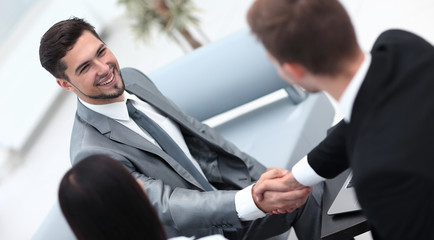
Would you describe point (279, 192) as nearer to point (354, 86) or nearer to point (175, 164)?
point (175, 164)

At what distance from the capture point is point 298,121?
2818 millimetres

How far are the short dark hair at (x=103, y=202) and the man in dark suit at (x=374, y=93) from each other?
1.62ft

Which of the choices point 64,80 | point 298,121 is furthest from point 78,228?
point 298,121

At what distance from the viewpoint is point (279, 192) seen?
1.87 m

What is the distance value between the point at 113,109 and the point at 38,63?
161 inches

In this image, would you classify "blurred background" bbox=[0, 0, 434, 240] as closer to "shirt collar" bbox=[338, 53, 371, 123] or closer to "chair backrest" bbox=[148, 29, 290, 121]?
"chair backrest" bbox=[148, 29, 290, 121]

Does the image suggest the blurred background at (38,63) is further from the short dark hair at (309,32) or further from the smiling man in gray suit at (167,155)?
the short dark hair at (309,32)

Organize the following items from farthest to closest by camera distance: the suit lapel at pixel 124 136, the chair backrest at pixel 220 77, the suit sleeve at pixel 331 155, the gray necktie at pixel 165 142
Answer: the chair backrest at pixel 220 77 < the gray necktie at pixel 165 142 < the suit lapel at pixel 124 136 < the suit sleeve at pixel 331 155

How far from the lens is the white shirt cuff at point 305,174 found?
5.80 feet

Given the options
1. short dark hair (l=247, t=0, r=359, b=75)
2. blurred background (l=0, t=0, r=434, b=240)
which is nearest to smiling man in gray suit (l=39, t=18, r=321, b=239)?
short dark hair (l=247, t=0, r=359, b=75)

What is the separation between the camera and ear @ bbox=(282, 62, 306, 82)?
46.9 inches

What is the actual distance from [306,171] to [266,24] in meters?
0.78

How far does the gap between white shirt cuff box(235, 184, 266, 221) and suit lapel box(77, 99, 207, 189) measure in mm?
295

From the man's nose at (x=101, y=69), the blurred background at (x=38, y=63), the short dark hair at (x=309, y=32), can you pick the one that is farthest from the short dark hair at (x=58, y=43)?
the blurred background at (x=38, y=63)
